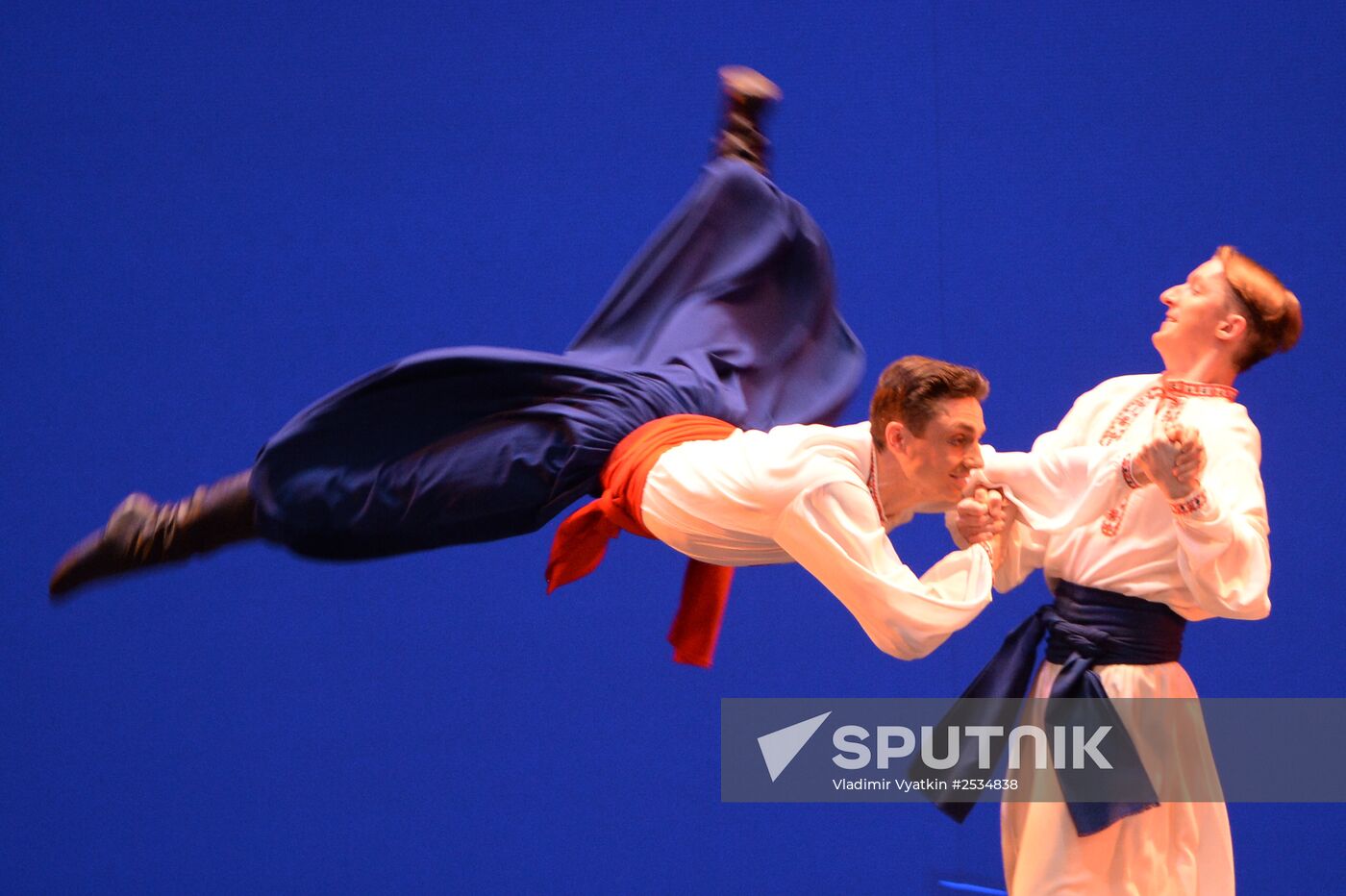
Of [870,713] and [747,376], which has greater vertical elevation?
[747,376]

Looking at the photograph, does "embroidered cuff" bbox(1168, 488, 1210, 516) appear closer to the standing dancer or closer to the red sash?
the standing dancer

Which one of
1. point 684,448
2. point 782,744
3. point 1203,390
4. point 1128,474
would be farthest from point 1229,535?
point 782,744

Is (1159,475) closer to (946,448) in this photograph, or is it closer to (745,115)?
(946,448)

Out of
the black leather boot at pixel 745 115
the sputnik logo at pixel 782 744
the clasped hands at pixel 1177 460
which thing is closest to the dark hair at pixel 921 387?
the clasped hands at pixel 1177 460

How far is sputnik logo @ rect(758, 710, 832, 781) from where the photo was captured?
324 centimetres

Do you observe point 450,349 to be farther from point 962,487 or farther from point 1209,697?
point 1209,697

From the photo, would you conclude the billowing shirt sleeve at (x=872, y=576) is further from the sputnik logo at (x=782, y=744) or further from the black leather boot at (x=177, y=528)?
the sputnik logo at (x=782, y=744)

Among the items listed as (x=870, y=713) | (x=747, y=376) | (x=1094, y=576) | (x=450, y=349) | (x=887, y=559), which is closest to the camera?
(x=887, y=559)

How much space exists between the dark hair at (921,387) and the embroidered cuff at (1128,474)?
245mm

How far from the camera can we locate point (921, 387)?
7.13ft

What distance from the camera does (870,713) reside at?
3514mm

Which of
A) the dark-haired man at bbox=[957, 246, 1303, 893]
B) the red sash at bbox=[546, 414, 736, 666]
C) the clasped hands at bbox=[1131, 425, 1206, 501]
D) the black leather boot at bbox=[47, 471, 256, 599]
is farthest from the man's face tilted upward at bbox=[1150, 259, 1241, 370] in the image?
the black leather boot at bbox=[47, 471, 256, 599]

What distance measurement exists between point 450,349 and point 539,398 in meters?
0.16

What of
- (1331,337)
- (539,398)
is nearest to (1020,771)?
(539,398)
